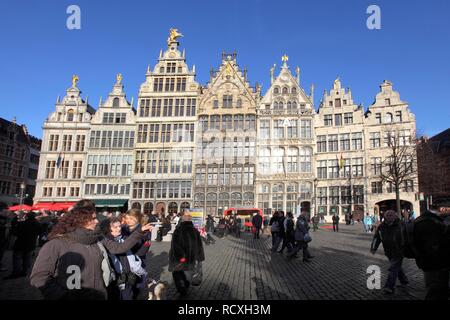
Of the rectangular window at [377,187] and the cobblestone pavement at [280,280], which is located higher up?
the rectangular window at [377,187]

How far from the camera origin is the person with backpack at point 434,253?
4.99 metres

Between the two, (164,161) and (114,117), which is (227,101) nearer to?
(164,161)

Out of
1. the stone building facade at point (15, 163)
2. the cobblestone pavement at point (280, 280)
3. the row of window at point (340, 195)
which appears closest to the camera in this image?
the cobblestone pavement at point (280, 280)

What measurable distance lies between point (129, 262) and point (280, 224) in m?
9.40

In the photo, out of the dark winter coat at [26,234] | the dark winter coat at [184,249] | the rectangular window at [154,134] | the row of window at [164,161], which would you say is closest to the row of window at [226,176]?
the row of window at [164,161]

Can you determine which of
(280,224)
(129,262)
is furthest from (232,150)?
(129,262)

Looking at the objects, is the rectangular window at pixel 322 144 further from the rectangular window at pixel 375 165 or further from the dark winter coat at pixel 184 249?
the dark winter coat at pixel 184 249

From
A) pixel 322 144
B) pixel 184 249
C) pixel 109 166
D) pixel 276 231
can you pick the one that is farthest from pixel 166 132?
pixel 184 249

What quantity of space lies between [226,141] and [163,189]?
9.64 meters

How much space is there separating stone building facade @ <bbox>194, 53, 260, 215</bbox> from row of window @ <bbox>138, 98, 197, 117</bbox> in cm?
144

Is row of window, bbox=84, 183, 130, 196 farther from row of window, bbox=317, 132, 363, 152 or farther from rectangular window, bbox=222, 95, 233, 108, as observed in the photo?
row of window, bbox=317, 132, 363, 152

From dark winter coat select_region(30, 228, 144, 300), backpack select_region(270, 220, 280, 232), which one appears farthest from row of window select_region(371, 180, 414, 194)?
dark winter coat select_region(30, 228, 144, 300)

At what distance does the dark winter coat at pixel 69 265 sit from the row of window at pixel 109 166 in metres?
37.9

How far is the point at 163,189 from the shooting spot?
39281 mm
